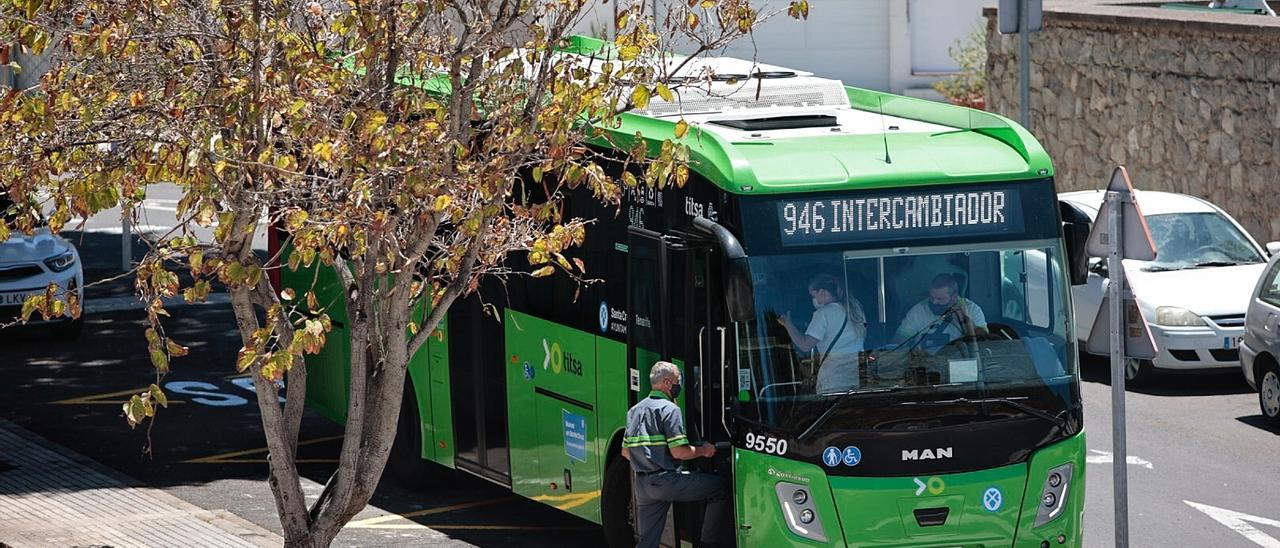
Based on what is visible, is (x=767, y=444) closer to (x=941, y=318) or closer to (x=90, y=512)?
(x=941, y=318)

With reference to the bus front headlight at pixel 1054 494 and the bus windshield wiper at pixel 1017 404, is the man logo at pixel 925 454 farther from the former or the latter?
the bus front headlight at pixel 1054 494

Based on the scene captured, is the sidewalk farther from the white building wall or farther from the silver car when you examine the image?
the white building wall

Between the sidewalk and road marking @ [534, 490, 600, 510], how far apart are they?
→ 1.77m

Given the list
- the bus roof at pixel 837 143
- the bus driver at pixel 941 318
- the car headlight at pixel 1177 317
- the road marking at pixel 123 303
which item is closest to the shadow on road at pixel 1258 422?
the car headlight at pixel 1177 317

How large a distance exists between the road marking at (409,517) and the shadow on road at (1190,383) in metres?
6.52

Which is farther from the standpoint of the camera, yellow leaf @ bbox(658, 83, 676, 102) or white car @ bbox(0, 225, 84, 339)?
white car @ bbox(0, 225, 84, 339)

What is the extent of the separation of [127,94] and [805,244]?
350cm

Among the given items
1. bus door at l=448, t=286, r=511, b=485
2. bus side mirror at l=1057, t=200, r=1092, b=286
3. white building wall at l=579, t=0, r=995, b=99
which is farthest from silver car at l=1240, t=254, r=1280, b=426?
white building wall at l=579, t=0, r=995, b=99

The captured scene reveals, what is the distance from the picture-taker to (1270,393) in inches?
585

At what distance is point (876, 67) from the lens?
43938mm

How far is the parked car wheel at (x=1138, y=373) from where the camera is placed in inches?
666

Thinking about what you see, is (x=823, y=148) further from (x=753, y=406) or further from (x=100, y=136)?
(x=100, y=136)

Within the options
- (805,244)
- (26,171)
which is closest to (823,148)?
(805,244)

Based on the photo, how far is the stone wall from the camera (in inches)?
792
